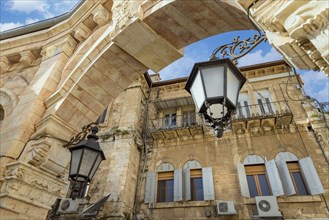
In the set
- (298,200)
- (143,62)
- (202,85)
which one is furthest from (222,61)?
(298,200)

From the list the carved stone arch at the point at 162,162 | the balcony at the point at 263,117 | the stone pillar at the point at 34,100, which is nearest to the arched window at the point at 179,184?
the carved stone arch at the point at 162,162

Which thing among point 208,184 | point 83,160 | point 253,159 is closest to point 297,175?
point 253,159

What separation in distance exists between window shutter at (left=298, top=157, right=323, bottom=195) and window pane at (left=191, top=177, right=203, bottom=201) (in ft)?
13.9

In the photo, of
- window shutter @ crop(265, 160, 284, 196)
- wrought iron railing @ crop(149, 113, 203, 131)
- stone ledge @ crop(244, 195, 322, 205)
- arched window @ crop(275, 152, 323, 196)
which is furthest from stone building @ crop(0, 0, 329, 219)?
wrought iron railing @ crop(149, 113, 203, 131)

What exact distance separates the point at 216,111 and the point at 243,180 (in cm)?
825

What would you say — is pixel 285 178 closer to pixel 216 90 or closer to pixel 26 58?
pixel 216 90

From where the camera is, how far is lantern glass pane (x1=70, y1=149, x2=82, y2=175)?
2.94 m

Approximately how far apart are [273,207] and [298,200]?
1119mm

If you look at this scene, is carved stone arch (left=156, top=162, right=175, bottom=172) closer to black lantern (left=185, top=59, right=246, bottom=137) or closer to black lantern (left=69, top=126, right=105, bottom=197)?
black lantern (left=69, top=126, right=105, bottom=197)

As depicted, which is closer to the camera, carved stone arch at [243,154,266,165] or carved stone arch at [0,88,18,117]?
carved stone arch at [0,88,18,117]

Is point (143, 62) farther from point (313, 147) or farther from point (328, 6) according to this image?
point (313, 147)

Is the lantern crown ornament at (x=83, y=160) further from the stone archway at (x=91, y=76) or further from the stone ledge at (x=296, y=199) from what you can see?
the stone ledge at (x=296, y=199)

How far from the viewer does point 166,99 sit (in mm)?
13211

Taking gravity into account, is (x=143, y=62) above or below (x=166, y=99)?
below
